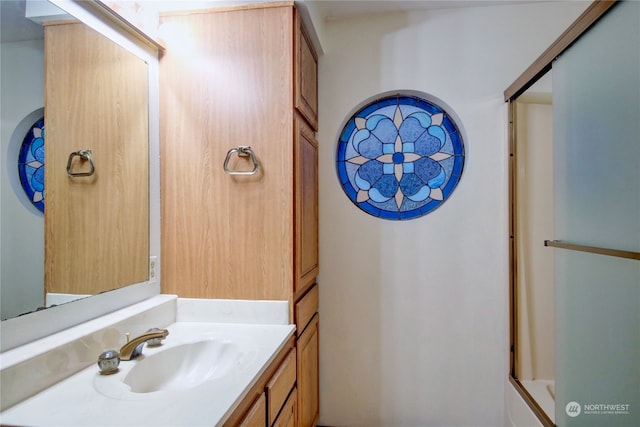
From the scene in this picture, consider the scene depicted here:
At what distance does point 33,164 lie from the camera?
3.10 ft

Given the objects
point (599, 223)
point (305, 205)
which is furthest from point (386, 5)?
point (599, 223)

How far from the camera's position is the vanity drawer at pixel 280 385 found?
1.08 metres

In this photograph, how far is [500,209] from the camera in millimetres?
1920

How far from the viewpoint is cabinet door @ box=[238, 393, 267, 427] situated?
887 mm

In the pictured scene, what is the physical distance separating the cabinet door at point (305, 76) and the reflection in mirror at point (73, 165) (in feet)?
2.36

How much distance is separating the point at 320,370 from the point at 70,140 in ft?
6.09

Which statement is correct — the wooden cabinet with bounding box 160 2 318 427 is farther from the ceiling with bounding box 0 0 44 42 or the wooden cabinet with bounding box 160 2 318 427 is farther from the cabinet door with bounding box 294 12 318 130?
the ceiling with bounding box 0 0 44 42

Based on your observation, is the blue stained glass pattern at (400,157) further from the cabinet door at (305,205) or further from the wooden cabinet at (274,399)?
the wooden cabinet at (274,399)

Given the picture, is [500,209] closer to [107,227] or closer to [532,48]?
[532,48]

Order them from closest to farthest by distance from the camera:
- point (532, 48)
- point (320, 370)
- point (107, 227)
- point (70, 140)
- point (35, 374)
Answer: point (35, 374), point (70, 140), point (107, 227), point (532, 48), point (320, 370)

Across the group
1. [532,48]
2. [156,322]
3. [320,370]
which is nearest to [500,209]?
[532,48]

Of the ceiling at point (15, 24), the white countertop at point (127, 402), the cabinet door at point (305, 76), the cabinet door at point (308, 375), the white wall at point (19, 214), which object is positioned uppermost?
the cabinet door at point (305, 76)

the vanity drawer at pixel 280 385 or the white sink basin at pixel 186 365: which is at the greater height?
the white sink basin at pixel 186 365

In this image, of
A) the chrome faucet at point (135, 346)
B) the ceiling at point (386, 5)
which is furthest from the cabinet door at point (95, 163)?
the ceiling at point (386, 5)
